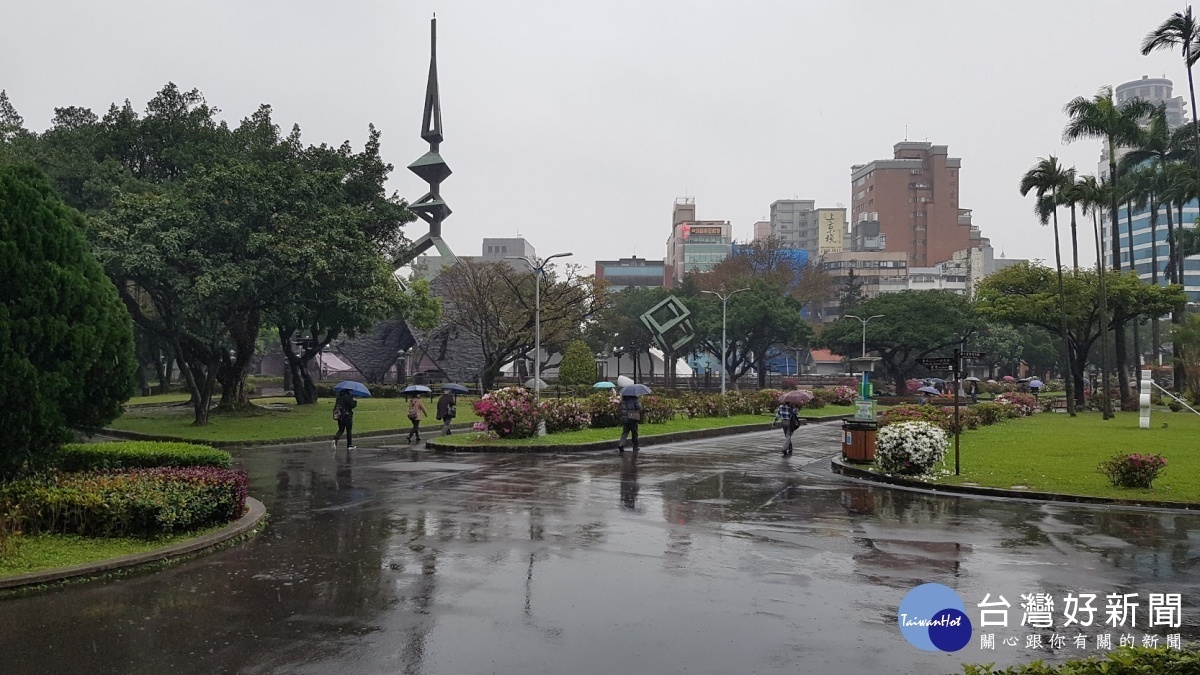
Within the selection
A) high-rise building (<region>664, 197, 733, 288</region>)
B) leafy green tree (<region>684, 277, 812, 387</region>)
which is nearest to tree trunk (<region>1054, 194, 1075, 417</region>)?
leafy green tree (<region>684, 277, 812, 387</region>)

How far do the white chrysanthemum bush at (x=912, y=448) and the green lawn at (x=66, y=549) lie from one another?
1245 centimetres

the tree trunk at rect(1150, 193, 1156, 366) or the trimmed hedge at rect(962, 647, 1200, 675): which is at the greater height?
the tree trunk at rect(1150, 193, 1156, 366)

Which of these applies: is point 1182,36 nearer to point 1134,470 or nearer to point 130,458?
point 1134,470

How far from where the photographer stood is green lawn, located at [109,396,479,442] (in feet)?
87.0

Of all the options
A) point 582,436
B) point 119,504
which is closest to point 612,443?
point 582,436

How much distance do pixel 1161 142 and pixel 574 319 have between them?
35935 millimetres

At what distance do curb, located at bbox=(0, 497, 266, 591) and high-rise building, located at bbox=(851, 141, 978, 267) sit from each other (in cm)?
12899

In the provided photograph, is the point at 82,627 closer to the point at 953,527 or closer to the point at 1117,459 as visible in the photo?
the point at 953,527

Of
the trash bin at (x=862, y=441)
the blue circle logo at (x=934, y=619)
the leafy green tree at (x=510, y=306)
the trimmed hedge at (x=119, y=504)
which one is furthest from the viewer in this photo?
the leafy green tree at (x=510, y=306)

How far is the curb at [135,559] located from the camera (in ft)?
26.3

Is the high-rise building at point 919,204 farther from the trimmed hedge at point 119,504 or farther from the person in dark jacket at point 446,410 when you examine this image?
the trimmed hedge at point 119,504

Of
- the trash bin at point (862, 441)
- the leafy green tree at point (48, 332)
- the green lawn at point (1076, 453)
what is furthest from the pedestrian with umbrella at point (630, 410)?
the leafy green tree at point (48, 332)

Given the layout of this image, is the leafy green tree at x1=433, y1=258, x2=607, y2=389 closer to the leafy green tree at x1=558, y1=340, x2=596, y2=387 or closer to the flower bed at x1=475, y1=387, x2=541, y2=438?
the leafy green tree at x1=558, y1=340, x2=596, y2=387

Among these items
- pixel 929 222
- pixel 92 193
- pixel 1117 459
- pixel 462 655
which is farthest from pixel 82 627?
pixel 929 222
